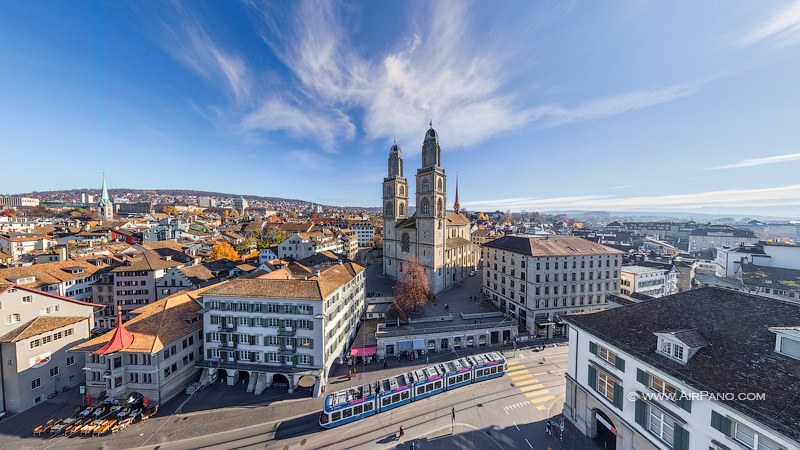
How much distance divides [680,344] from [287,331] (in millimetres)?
36638

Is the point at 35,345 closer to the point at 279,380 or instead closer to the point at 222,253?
the point at 279,380

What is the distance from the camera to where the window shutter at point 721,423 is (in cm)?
1593

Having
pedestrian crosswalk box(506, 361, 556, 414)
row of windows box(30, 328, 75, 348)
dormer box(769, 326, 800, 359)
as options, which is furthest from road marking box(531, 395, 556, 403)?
row of windows box(30, 328, 75, 348)

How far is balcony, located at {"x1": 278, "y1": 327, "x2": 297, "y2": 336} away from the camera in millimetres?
34938

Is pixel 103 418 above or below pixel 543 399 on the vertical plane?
below

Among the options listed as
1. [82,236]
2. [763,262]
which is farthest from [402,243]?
[82,236]

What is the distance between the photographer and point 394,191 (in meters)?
76.6

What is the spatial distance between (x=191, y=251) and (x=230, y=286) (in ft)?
157

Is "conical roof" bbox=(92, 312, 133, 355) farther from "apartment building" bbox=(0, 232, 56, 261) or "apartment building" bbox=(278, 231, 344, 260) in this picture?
"apartment building" bbox=(0, 232, 56, 261)

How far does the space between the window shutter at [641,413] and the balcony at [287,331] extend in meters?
33.7

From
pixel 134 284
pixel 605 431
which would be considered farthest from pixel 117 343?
pixel 605 431

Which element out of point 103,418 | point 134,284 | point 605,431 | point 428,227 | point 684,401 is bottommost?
point 103,418

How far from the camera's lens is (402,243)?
7400 cm

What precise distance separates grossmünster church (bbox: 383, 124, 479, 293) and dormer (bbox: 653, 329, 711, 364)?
45223 millimetres
